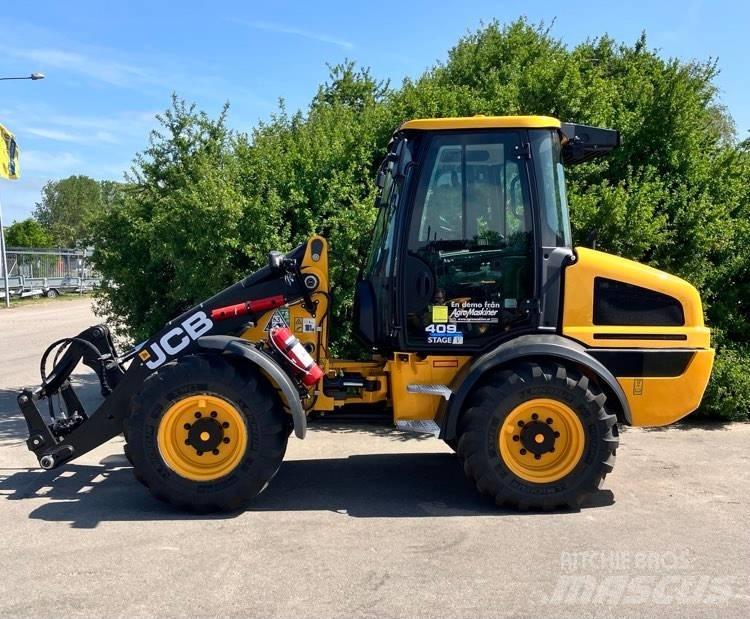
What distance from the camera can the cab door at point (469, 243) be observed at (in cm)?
532

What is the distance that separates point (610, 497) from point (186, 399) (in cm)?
324

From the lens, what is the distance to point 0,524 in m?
4.89

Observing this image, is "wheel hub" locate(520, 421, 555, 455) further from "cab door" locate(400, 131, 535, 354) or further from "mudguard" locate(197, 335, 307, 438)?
"mudguard" locate(197, 335, 307, 438)

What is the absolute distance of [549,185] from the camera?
5.35 meters

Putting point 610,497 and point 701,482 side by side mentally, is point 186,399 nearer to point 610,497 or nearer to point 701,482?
point 610,497

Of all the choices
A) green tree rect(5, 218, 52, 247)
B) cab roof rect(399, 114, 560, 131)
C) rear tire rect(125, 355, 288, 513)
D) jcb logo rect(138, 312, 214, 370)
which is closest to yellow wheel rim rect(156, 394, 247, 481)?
rear tire rect(125, 355, 288, 513)

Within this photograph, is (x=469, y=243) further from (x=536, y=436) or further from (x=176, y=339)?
(x=176, y=339)

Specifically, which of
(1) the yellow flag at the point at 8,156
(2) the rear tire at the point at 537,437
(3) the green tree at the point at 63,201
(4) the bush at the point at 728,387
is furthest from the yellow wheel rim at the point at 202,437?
(3) the green tree at the point at 63,201

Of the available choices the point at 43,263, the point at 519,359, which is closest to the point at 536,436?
the point at 519,359

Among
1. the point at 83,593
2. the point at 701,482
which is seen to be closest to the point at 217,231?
the point at 83,593

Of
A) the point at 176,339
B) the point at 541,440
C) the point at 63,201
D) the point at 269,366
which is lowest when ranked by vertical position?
the point at 541,440

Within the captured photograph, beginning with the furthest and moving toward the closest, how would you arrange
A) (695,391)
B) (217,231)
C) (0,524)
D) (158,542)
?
(217,231), (695,391), (0,524), (158,542)

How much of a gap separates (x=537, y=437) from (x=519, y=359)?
566 millimetres

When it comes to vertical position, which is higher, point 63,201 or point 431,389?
point 63,201
